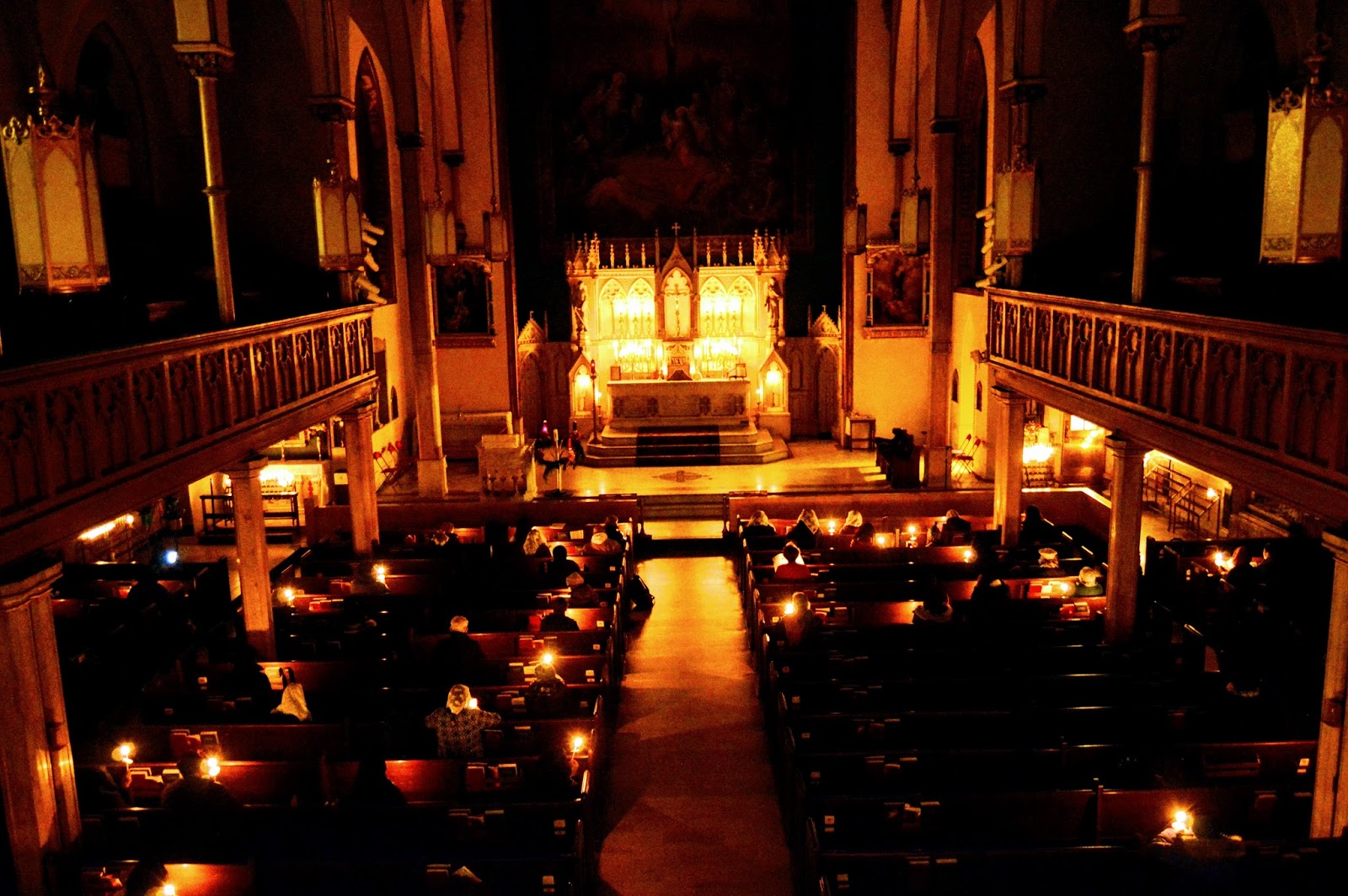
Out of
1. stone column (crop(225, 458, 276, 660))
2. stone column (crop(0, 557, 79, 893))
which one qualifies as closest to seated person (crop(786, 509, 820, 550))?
stone column (crop(225, 458, 276, 660))

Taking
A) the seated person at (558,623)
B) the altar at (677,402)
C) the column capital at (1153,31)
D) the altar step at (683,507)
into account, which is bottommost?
the altar step at (683,507)

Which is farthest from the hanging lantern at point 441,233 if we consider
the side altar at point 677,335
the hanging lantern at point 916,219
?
the hanging lantern at point 916,219

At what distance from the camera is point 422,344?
1997 centimetres

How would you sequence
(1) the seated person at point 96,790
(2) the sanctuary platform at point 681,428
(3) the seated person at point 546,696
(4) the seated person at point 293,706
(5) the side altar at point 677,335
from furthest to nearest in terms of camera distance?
(5) the side altar at point 677,335, (2) the sanctuary platform at point 681,428, (3) the seated person at point 546,696, (4) the seated person at point 293,706, (1) the seated person at point 96,790

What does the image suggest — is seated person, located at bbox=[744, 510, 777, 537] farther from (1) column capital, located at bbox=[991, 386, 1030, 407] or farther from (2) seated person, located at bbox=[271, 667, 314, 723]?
(2) seated person, located at bbox=[271, 667, 314, 723]

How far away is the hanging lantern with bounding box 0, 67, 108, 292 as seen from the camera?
23.8 feet

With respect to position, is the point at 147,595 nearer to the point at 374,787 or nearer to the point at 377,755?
the point at 377,755

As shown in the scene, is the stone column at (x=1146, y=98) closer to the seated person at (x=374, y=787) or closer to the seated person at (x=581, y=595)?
the seated person at (x=581, y=595)

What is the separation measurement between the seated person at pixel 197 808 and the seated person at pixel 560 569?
6418 millimetres

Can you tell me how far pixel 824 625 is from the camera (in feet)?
38.9

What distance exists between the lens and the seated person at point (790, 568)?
541 inches

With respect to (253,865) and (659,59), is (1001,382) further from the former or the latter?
(659,59)

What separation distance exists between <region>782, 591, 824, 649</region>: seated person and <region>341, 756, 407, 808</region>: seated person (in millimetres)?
4629

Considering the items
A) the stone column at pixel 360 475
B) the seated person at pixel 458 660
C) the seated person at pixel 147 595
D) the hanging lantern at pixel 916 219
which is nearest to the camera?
the seated person at pixel 458 660
